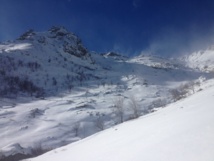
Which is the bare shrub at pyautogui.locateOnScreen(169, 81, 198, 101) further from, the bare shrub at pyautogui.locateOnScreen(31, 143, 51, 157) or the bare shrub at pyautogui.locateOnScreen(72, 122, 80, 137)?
the bare shrub at pyautogui.locateOnScreen(31, 143, 51, 157)

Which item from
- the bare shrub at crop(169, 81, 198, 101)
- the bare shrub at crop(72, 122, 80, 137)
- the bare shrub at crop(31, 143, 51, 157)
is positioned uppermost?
the bare shrub at crop(169, 81, 198, 101)

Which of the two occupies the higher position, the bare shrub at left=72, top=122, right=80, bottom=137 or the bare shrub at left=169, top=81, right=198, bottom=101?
the bare shrub at left=169, top=81, right=198, bottom=101

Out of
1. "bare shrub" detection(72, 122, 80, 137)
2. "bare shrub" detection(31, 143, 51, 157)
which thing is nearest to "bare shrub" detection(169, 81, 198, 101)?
"bare shrub" detection(72, 122, 80, 137)

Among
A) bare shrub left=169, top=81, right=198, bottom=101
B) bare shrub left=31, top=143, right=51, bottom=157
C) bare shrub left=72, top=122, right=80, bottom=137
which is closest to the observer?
bare shrub left=169, top=81, right=198, bottom=101

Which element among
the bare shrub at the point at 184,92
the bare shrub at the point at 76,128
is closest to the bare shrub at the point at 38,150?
the bare shrub at the point at 76,128

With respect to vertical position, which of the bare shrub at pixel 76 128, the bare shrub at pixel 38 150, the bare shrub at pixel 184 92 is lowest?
the bare shrub at pixel 38 150

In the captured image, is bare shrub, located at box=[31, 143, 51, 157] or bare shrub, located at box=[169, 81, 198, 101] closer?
bare shrub, located at box=[169, 81, 198, 101]

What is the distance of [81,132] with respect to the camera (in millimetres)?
105750

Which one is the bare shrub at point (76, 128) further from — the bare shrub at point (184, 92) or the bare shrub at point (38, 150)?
the bare shrub at point (184, 92)

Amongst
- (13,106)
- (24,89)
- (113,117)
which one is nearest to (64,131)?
(113,117)

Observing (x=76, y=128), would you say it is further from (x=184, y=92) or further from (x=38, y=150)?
(x=184, y=92)

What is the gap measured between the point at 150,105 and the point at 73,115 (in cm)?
4657

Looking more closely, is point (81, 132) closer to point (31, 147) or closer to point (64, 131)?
point (64, 131)

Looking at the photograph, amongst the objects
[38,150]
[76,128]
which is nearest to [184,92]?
[76,128]
